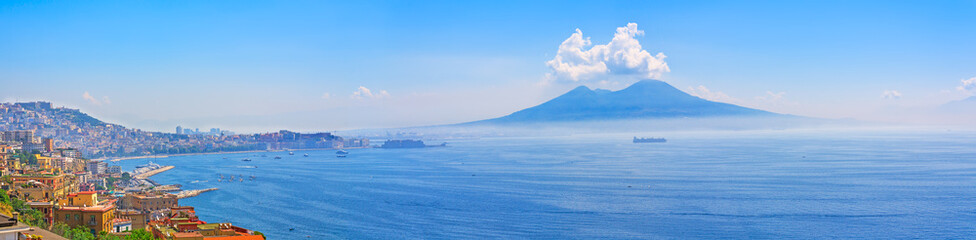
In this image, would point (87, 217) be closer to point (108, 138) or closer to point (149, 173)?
point (149, 173)

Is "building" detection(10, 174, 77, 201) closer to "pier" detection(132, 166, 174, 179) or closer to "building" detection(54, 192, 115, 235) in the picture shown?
"building" detection(54, 192, 115, 235)

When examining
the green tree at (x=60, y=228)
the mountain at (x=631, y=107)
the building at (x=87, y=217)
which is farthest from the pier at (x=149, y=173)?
the mountain at (x=631, y=107)

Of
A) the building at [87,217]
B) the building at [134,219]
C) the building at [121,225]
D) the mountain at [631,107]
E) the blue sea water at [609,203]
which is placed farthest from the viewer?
the mountain at [631,107]

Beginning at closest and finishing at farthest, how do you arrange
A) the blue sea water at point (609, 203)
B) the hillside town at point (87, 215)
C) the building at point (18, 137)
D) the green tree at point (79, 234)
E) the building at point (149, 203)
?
the hillside town at point (87, 215)
the green tree at point (79, 234)
the building at point (149, 203)
the blue sea water at point (609, 203)
the building at point (18, 137)

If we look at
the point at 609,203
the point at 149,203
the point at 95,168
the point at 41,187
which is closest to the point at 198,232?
the point at 41,187

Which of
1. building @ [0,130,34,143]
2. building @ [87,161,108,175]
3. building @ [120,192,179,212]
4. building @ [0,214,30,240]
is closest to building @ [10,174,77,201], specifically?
building @ [120,192,179,212]

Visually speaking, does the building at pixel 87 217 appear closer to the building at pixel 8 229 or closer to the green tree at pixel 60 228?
the green tree at pixel 60 228

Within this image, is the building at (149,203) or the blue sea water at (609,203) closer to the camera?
the building at (149,203)

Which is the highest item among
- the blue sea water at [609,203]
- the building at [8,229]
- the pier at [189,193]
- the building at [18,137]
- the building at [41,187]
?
the building at [18,137]

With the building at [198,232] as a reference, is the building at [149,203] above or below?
below
